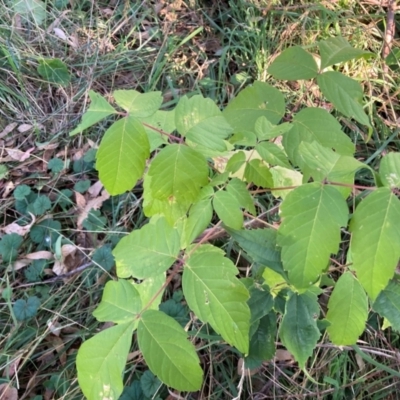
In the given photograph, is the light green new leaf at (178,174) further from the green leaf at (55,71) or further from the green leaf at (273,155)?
the green leaf at (55,71)

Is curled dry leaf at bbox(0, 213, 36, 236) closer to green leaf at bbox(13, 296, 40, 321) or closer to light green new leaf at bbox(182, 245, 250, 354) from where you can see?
green leaf at bbox(13, 296, 40, 321)

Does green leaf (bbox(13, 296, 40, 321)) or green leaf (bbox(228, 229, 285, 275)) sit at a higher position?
green leaf (bbox(228, 229, 285, 275))

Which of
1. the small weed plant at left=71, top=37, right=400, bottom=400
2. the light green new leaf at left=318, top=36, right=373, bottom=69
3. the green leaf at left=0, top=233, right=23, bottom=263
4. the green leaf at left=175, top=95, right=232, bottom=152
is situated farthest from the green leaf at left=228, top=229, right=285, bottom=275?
the green leaf at left=0, top=233, right=23, bottom=263

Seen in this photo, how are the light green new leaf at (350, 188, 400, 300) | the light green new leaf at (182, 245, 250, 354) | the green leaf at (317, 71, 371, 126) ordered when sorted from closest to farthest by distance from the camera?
the light green new leaf at (350, 188, 400, 300) → the light green new leaf at (182, 245, 250, 354) → the green leaf at (317, 71, 371, 126)

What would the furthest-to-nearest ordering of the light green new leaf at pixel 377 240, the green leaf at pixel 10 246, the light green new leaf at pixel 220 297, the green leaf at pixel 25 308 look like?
1. the green leaf at pixel 10 246
2. the green leaf at pixel 25 308
3. the light green new leaf at pixel 220 297
4. the light green new leaf at pixel 377 240

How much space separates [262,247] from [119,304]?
0.36 m

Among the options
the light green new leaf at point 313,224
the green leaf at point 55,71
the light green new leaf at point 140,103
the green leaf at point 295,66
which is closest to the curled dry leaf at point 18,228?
the green leaf at point 55,71

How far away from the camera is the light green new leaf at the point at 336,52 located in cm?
110

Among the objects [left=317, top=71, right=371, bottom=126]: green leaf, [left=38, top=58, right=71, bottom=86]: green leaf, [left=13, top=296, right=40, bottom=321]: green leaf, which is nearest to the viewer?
[left=317, top=71, right=371, bottom=126]: green leaf

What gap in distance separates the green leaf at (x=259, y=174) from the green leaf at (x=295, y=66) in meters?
0.25

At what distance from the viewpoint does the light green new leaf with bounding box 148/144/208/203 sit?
0.88 m

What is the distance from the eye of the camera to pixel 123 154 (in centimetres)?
87

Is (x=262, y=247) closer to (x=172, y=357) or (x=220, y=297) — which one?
(x=220, y=297)

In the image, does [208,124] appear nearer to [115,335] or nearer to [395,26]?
[115,335]
